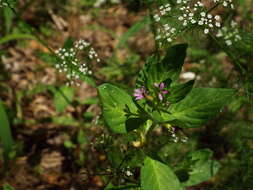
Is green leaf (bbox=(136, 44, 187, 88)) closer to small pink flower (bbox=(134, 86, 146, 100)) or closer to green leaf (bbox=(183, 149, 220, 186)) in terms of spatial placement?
small pink flower (bbox=(134, 86, 146, 100))

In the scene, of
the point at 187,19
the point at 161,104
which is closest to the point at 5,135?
the point at 161,104

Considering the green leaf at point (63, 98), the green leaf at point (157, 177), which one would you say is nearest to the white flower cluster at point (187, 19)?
the green leaf at point (157, 177)

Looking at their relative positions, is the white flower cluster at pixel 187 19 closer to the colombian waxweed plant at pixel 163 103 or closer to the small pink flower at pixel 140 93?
the colombian waxweed plant at pixel 163 103

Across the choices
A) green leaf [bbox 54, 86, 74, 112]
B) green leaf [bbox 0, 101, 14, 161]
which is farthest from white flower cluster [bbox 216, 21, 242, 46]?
green leaf [bbox 0, 101, 14, 161]

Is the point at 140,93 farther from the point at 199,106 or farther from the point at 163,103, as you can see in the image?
the point at 199,106

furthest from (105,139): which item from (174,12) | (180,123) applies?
(174,12)
